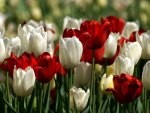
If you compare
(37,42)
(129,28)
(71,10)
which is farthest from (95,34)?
(71,10)

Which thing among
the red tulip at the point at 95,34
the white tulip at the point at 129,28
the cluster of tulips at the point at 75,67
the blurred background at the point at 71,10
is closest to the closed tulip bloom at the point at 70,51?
the cluster of tulips at the point at 75,67

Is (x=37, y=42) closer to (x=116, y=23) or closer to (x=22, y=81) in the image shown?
(x=22, y=81)

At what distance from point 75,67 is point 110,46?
1.10 feet

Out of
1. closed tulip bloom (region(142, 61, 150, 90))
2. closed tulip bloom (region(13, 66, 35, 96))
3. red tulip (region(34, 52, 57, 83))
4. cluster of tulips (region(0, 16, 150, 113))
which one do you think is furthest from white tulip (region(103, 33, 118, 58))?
closed tulip bloom (region(13, 66, 35, 96))

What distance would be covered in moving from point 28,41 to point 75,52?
1.53ft

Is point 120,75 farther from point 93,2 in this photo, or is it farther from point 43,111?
point 93,2

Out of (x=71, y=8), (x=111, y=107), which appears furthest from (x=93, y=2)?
(x=111, y=107)

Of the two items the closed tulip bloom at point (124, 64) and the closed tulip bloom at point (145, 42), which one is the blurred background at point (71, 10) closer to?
the closed tulip bloom at point (145, 42)

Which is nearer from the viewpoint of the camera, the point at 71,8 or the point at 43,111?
the point at 43,111

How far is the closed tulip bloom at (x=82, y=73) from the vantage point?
338cm

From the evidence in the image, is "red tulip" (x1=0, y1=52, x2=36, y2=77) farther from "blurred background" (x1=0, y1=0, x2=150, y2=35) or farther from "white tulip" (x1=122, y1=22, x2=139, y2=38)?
"blurred background" (x1=0, y1=0, x2=150, y2=35)

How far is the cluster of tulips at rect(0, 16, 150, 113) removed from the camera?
120 inches

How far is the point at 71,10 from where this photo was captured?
9398 millimetres

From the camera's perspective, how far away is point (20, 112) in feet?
10.5
